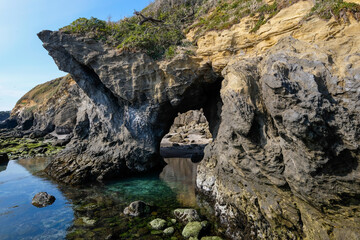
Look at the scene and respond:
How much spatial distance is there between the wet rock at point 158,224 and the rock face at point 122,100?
1019cm

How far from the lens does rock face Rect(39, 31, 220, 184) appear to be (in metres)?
18.6

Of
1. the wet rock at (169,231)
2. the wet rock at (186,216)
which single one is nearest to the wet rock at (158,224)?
the wet rock at (169,231)

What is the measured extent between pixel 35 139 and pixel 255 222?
51152 mm

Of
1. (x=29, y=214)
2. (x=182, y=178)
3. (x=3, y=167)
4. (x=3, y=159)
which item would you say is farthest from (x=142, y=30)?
(x=3, y=159)

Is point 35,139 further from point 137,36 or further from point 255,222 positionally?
point 255,222

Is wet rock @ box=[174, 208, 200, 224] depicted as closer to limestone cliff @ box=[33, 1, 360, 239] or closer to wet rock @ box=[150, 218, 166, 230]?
wet rock @ box=[150, 218, 166, 230]

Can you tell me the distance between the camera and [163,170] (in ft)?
74.6

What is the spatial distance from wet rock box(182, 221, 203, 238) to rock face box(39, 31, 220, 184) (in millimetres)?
10792

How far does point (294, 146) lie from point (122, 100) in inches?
654

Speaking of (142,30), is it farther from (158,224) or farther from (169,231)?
(169,231)

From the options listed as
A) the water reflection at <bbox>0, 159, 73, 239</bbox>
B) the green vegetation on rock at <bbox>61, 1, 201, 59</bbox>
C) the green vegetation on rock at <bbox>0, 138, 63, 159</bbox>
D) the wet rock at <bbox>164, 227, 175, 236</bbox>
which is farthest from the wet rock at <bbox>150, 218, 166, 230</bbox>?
A: the green vegetation on rock at <bbox>0, 138, 63, 159</bbox>

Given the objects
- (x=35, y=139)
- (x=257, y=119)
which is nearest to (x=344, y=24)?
(x=257, y=119)

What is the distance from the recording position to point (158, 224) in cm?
1070

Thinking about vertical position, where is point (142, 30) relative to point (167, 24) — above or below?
below
